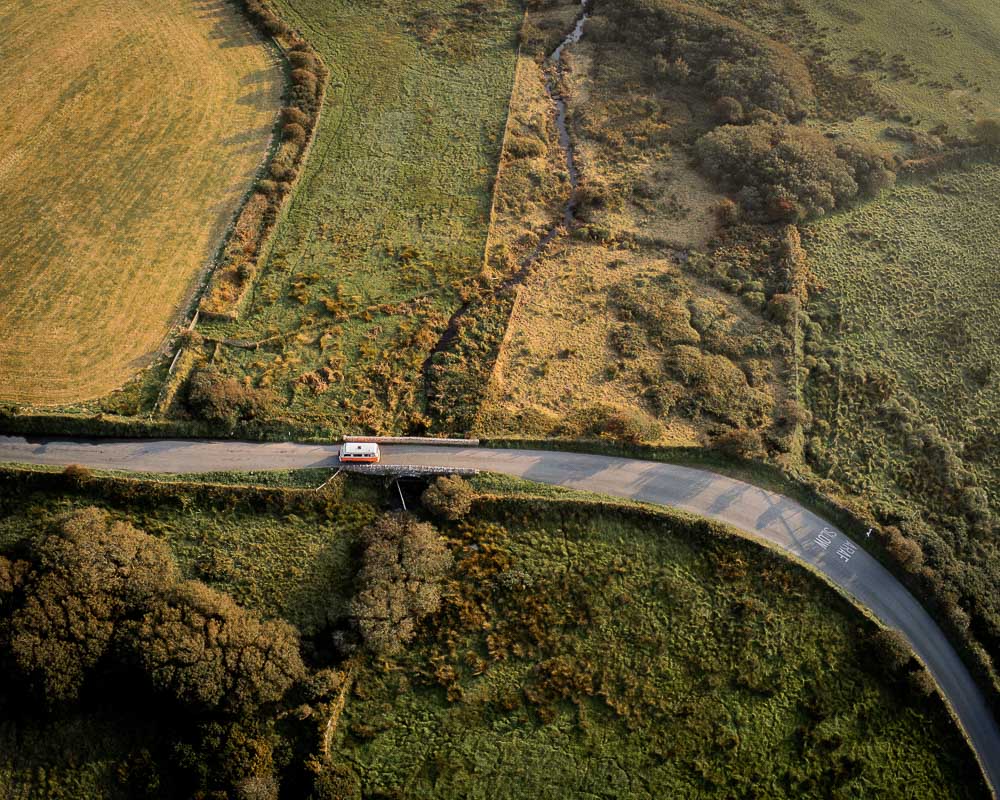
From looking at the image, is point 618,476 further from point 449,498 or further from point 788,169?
point 788,169

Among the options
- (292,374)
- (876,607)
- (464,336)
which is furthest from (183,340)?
(876,607)

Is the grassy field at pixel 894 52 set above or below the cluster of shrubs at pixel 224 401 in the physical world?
above

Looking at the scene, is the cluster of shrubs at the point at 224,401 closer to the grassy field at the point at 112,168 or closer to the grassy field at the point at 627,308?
the grassy field at the point at 112,168

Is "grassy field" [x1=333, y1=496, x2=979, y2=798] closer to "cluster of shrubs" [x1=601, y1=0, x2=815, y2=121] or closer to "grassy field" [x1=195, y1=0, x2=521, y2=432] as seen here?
"grassy field" [x1=195, y1=0, x2=521, y2=432]

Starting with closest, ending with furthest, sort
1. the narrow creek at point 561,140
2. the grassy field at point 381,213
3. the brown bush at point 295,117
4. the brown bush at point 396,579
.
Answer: the brown bush at point 396,579 → the grassy field at point 381,213 → the narrow creek at point 561,140 → the brown bush at point 295,117

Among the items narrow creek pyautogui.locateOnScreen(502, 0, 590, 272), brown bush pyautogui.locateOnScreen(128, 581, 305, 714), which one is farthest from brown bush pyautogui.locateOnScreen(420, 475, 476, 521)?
narrow creek pyautogui.locateOnScreen(502, 0, 590, 272)

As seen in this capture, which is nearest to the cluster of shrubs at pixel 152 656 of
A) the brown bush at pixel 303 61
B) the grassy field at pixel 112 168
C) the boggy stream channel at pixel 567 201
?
the grassy field at pixel 112 168

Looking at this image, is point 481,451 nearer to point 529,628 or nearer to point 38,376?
point 529,628
